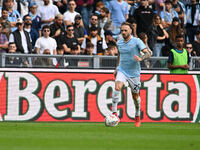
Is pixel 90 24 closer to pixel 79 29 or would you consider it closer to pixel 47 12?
pixel 79 29

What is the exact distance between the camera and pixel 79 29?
61.6ft

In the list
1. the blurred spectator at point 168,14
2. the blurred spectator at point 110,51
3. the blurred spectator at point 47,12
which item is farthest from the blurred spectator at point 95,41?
the blurred spectator at point 168,14

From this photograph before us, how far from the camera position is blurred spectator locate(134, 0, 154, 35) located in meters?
19.3

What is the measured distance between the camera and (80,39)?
61.2ft

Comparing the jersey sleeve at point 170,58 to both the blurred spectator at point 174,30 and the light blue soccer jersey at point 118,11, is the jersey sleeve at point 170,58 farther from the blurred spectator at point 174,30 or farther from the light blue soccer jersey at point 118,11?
the light blue soccer jersey at point 118,11

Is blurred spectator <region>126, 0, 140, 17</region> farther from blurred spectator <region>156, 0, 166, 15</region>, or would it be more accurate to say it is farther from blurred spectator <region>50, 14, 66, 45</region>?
blurred spectator <region>50, 14, 66, 45</region>

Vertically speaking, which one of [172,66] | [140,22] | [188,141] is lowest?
[188,141]

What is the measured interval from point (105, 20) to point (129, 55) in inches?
271

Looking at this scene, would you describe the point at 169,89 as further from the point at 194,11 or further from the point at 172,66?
the point at 194,11

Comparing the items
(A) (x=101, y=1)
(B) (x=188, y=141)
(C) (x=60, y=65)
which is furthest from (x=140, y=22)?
(B) (x=188, y=141)

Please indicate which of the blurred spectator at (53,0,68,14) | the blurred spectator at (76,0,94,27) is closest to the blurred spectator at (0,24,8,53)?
the blurred spectator at (53,0,68,14)

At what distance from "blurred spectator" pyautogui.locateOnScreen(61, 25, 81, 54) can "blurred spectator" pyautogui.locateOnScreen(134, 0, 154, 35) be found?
8.73 feet

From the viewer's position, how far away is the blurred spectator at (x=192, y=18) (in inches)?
813

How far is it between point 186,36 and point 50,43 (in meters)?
5.79
